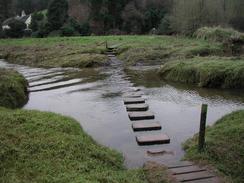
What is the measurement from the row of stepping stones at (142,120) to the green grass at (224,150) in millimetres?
663

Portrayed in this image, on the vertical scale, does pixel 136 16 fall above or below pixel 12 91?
above

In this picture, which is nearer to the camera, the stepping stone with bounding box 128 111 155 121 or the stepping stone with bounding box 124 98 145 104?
the stepping stone with bounding box 128 111 155 121

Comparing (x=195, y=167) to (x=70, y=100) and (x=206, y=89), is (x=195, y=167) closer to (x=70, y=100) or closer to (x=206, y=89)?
(x=70, y=100)

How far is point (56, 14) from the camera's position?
39.2 metres

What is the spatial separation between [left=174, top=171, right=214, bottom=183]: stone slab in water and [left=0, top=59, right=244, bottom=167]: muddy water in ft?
2.23

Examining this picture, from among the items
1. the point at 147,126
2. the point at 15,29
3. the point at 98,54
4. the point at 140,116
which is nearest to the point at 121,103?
the point at 140,116

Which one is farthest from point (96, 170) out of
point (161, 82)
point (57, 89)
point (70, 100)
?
point (161, 82)

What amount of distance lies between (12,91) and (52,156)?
5.18 meters

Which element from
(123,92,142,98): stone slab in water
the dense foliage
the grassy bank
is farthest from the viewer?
the dense foliage

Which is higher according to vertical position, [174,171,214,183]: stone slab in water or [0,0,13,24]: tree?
[0,0,13,24]: tree

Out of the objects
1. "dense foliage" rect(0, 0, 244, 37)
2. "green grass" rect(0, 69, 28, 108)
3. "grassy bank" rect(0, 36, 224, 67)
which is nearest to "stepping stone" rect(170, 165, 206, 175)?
"green grass" rect(0, 69, 28, 108)

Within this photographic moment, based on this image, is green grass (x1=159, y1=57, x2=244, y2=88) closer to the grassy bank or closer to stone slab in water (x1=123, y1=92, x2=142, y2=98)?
stone slab in water (x1=123, y1=92, x2=142, y2=98)

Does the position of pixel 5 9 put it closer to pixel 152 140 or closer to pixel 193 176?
pixel 152 140

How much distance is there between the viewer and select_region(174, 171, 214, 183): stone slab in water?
5.33m
